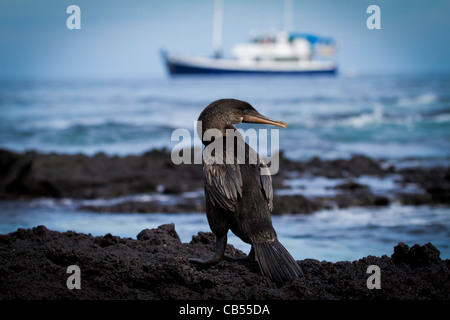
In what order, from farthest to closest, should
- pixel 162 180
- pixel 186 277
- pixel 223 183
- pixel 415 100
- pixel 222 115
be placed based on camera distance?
pixel 415 100 < pixel 162 180 < pixel 222 115 < pixel 223 183 < pixel 186 277

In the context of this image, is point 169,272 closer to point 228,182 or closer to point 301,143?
point 228,182

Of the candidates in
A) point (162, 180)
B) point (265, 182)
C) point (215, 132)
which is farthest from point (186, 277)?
point (162, 180)

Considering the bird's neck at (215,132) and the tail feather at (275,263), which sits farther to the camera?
the bird's neck at (215,132)

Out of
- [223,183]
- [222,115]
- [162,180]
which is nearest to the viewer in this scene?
[223,183]

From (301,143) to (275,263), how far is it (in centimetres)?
1372

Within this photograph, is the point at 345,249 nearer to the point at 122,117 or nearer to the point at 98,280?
the point at 98,280

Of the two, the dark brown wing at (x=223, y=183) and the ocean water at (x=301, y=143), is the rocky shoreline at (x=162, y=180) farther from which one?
the dark brown wing at (x=223, y=183)

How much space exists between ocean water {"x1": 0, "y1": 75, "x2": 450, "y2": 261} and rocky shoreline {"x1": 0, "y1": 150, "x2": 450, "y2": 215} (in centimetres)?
29

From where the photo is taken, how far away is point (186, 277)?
12.1 feet

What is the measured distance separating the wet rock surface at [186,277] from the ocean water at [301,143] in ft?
4.88

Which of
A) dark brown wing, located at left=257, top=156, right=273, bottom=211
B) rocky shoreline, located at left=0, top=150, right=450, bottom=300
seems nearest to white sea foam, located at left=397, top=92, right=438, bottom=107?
rocky shoreline, located at left=0, top=150, right=450, bottom=300

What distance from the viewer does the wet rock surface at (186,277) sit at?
12.0ft

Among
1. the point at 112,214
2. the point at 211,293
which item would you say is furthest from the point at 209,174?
the point at 112,214

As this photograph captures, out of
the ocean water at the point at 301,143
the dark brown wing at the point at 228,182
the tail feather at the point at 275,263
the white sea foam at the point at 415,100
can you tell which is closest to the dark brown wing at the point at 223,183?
the dark brown wing at the point at 228,182
